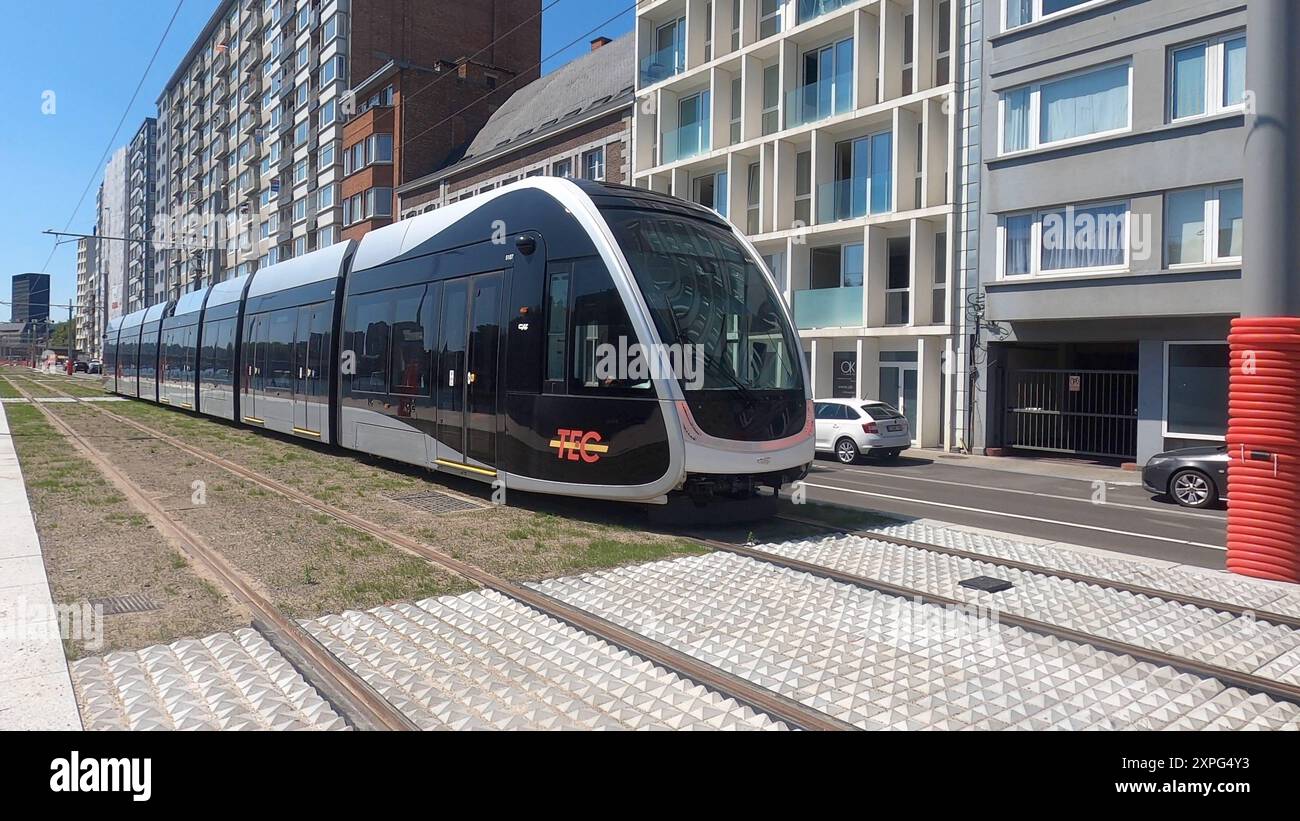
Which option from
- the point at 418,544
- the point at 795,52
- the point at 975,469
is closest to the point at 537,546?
the point at 418,544

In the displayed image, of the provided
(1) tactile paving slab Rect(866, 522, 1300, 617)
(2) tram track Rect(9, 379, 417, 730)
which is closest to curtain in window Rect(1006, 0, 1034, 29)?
(1) tactile paving slab Rect(866, 522, 1300, 617)

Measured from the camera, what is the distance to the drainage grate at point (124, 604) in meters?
5.95

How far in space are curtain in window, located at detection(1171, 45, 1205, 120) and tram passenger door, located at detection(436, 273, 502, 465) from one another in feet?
54.8

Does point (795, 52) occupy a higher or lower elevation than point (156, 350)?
higher

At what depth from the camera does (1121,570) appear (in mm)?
7871

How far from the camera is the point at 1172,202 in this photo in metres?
19.3

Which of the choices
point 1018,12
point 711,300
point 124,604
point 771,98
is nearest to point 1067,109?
point 1018,12

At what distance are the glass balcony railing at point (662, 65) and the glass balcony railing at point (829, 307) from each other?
10541mm

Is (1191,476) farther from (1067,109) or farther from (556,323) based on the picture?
(556,323)

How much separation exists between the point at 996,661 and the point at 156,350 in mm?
31682

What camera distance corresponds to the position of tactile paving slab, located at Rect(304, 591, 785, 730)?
4312 mm

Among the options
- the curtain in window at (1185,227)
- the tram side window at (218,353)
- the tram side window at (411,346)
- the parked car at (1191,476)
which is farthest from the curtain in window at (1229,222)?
the tram side window at (218,353)

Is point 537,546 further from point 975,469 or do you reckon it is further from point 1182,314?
point 1182,314
